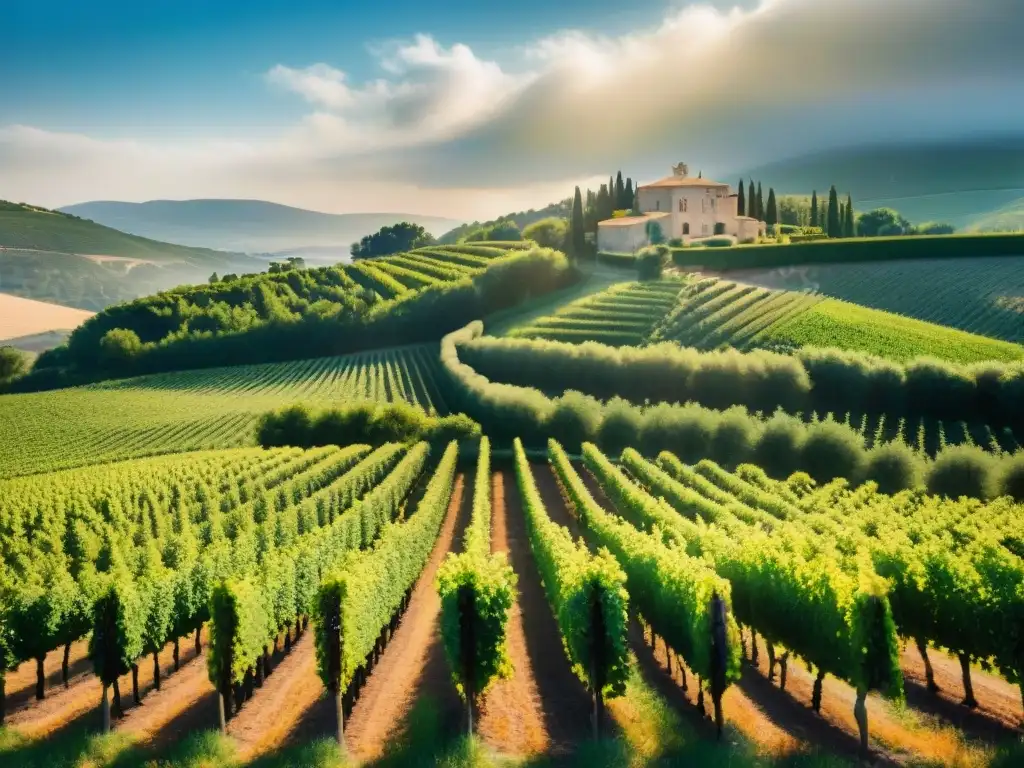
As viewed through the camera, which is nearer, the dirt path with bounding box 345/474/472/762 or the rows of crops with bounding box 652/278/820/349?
the dirt path with bounding box 345/474/472/762

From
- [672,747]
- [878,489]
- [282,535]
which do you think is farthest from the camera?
[878,489]

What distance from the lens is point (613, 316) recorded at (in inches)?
2594

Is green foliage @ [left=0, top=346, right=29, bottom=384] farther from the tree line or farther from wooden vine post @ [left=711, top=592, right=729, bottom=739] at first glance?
wooden vine post @ [left=711, top=592, right=729, bottom=739]

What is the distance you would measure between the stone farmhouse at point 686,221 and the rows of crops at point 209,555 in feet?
172

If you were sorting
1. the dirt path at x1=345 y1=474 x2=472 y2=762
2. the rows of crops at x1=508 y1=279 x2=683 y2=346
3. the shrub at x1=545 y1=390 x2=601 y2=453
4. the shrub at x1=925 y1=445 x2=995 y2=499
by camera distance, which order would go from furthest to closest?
the rows of crops at x1=508 y1=279 x2=683 y2=346
the shrub at x1=545 y1=390 x2=601 y2=453
the shrub at x1=925 y1=445 x2=995 y2=499
the dirt path at x1=345 y1=474 x2=472 y2=762

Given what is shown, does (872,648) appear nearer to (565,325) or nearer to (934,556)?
(934,556)

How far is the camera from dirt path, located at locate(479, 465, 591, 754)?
15609 mm

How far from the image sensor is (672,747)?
1462cm

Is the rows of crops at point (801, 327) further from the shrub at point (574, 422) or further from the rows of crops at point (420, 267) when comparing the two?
the rows of crops at point (420, 267)

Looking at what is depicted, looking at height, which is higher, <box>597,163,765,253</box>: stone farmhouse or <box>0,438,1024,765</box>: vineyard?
<box>597,163,765,253</box>: stone farmhouse

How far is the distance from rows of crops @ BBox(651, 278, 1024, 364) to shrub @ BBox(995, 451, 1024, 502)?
1439cm

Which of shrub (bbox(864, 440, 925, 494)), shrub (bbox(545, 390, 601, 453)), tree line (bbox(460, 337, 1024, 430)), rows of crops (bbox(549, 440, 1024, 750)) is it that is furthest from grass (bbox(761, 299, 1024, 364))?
rows of crops (bbox(549, 440, 1024, 750))

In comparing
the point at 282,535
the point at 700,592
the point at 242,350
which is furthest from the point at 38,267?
the point at 700,592

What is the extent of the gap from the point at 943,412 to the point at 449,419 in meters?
28.9
